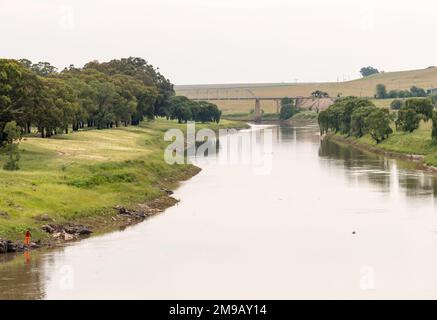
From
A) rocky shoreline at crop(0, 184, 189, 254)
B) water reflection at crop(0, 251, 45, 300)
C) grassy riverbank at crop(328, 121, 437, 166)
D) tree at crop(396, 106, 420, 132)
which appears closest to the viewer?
water reflection at crop(0, 251, 45, 300)

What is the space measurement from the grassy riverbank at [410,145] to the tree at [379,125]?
Result: 104 cm

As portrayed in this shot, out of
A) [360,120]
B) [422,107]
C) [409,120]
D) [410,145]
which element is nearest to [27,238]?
[410,145]

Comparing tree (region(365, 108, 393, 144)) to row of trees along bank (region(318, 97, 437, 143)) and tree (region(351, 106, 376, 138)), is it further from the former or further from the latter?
tree (region(351, 106, 376, 138))

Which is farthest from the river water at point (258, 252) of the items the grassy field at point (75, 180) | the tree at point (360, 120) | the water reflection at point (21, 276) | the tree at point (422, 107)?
the tree at point (360, 120)

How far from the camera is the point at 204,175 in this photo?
339 feet

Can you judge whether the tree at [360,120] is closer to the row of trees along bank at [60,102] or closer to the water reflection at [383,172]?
the water reflection at [383,172]

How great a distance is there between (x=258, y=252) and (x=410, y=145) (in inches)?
3115

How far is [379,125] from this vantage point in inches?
5709

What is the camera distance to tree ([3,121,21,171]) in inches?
2968

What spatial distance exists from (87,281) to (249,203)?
31651mm

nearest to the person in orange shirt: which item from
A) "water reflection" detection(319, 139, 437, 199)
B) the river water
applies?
the river water

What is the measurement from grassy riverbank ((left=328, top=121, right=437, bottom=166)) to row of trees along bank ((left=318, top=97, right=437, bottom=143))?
1.32m

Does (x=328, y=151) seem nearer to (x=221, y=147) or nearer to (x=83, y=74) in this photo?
(x=221, y=147)
